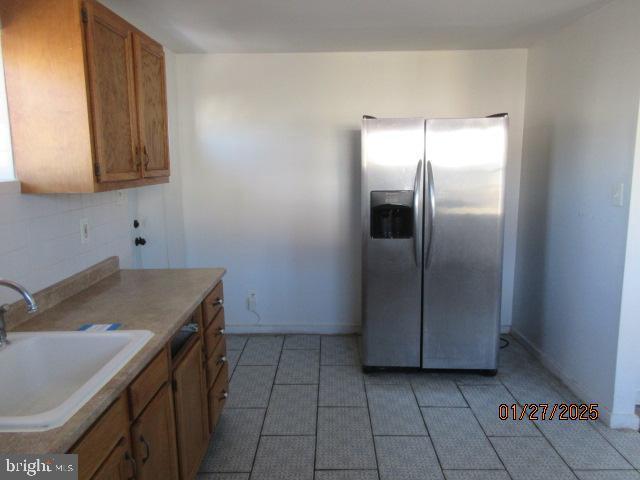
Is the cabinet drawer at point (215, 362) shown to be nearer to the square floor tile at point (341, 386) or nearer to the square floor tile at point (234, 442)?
the square floor tile at point (234, 442)

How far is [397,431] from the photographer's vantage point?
2484 millimetres

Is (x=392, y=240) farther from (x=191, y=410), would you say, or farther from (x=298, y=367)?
(x=191, y=410)

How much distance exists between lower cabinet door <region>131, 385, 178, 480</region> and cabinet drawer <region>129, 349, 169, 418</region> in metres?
0.03

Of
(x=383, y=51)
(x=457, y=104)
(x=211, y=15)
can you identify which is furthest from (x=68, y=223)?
(x=457, y=104)

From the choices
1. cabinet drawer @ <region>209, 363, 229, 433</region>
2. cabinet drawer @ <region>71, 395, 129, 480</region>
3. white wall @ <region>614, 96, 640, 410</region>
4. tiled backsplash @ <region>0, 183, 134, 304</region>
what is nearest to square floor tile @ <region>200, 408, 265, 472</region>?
cabinet drawer @ <region>209, 363, 229, 433</region>

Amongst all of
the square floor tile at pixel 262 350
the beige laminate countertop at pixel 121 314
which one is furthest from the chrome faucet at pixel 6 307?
the square floor tile at pixel 262 350

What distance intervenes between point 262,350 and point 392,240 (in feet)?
4.53

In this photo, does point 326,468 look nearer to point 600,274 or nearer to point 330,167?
point 600,274

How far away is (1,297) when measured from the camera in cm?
169

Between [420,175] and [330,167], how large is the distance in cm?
96

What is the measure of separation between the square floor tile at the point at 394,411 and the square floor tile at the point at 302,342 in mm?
762

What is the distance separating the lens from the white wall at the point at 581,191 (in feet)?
7.73

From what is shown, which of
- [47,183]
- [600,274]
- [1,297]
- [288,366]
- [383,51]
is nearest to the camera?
[1,297]

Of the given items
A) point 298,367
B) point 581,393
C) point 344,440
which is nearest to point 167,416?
point 344,440
